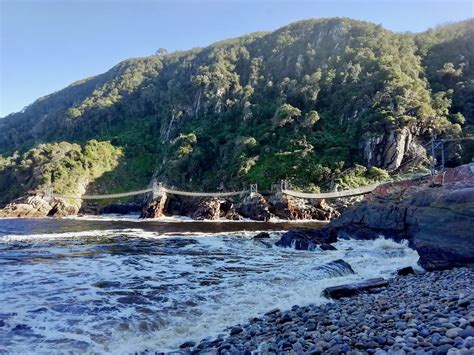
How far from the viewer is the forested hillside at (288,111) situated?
3522 cm

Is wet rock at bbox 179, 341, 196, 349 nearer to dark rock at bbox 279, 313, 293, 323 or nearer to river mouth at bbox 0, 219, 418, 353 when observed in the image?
river mouth at bbox 0, 219, 418, 353

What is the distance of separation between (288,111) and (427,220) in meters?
33.0

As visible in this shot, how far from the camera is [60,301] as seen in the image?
6.91 meters

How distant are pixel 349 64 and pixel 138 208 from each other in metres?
32.4

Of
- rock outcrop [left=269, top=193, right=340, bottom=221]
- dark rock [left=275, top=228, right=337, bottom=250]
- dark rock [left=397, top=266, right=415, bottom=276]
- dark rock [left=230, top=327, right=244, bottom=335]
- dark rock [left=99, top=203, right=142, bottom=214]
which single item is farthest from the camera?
dark rock [left=99, top=203, right=142, bottom=214]

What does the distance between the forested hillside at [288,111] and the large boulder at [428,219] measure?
15.1 m

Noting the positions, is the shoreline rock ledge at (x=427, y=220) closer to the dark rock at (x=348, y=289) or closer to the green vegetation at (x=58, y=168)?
the dark rock at (x=348, y=289)

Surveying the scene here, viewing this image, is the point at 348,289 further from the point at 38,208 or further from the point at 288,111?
the point at 38,208

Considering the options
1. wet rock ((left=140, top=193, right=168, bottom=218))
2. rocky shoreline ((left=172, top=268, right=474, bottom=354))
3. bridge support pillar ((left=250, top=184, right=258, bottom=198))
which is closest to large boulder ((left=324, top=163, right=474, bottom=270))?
rocky shoreline ((left=172, top=268, right=474, bottom=354))

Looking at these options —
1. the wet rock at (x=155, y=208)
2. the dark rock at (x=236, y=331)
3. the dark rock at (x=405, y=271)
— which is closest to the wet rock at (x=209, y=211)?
the wet rock at (x=155, y=208)

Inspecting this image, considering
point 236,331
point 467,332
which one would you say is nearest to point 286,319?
point 236,331

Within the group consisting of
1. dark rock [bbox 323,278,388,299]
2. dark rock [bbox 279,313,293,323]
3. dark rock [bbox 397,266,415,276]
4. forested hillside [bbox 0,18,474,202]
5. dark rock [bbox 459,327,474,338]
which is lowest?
dark rock [bbox 397,266,415,276]

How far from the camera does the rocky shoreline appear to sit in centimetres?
367

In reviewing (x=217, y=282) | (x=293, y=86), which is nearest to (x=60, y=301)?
(x=217, y=282)
